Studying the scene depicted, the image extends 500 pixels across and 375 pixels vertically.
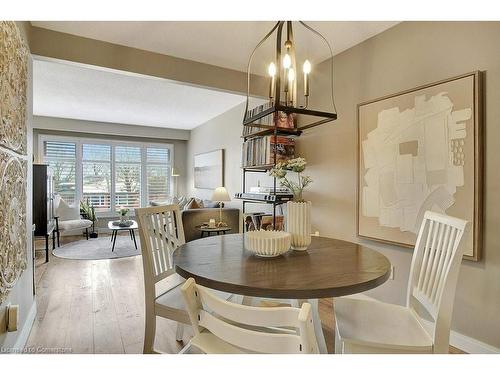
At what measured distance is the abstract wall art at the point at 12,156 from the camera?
4.81ft

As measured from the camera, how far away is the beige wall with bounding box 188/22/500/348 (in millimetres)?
1818

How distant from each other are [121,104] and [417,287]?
5.09m

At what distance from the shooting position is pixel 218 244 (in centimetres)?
178

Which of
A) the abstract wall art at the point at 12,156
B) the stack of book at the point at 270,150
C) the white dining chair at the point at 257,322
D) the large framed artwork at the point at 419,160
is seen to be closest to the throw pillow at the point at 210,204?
the stack of book at the point at 270,150

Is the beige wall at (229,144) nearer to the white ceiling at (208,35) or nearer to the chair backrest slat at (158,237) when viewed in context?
the white ceiling at (208,35)

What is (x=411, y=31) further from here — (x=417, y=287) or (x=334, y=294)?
(x=334, y=294)

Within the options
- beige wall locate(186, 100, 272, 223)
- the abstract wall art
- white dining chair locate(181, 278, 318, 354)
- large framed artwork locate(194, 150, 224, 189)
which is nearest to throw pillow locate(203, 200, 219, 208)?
beige wall locate(186, 100, 272, 223)

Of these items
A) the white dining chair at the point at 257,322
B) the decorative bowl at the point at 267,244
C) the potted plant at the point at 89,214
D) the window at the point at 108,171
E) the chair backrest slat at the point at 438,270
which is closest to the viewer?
the white dining chair at the point at 257,322

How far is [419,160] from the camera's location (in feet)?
7.21

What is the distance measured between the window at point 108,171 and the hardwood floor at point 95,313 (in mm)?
3059

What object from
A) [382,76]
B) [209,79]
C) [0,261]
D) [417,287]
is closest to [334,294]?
[417,287]

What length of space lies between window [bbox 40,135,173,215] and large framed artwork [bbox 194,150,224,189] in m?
1.20

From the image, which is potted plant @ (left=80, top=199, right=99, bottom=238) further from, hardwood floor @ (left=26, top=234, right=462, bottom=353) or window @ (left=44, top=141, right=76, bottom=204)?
hardwood floor @ (left=26, top=234, right=462, bottom=353)
